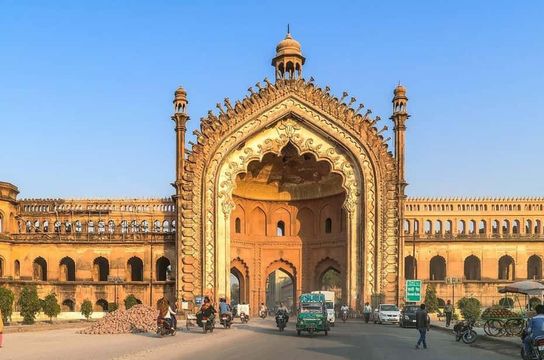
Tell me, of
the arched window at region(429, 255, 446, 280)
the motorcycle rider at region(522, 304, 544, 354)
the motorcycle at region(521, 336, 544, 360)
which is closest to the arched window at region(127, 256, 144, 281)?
the arched window at region(429, 255, 446, 280)

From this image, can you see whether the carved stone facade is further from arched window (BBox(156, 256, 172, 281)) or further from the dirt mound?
the dirt mound

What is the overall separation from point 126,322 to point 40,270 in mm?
25663

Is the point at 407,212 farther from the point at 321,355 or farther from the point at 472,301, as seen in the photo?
the point at 321,355

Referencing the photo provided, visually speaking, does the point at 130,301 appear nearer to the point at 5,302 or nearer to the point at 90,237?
the point at 90,237

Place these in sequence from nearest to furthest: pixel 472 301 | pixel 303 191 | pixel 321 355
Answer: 1. pixel 321 355
2. pixel 472 301
3. pixel 303 191

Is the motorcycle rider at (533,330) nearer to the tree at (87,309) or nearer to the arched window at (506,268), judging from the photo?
the tree at (87,309)

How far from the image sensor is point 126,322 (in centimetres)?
3011

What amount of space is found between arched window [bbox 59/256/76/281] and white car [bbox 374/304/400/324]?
2505cm

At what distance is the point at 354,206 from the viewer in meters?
48.4

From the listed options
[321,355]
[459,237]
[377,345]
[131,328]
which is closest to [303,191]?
[459,237]

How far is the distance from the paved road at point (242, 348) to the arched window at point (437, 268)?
28682mm

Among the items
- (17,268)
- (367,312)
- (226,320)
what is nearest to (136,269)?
(17,268)

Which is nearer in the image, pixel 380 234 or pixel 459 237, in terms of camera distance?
pixel 380 234

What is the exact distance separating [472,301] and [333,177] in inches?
567
